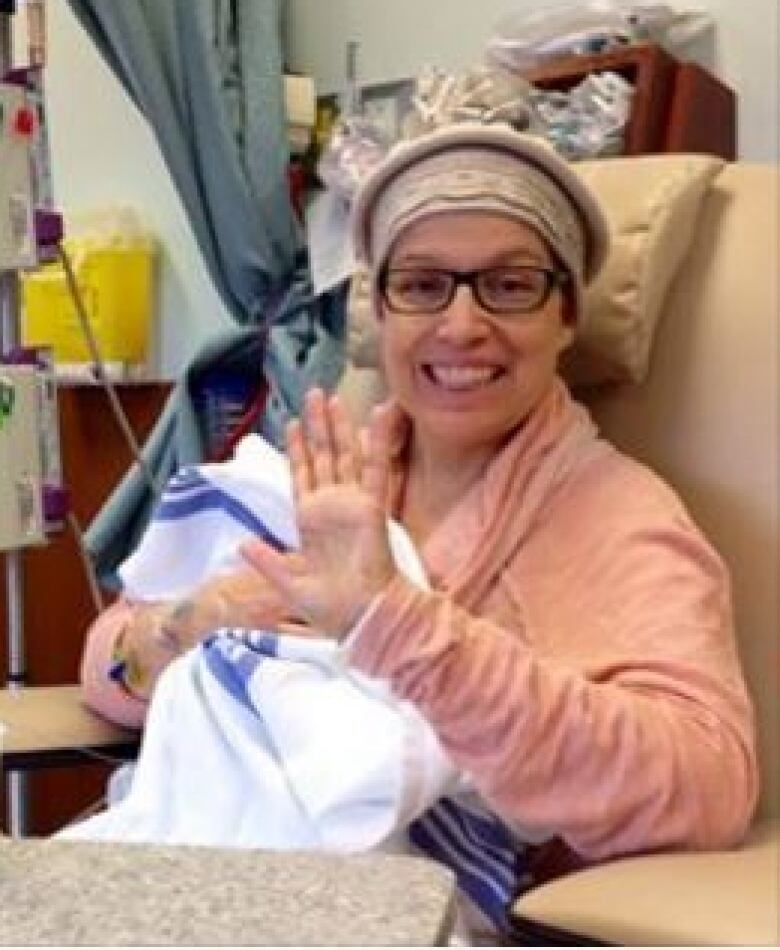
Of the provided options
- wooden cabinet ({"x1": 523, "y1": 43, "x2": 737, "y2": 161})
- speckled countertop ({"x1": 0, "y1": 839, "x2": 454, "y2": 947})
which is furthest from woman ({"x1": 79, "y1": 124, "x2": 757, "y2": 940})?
wooden cabinet ({"x1": 523, "y1": 43, "x2": 737, "y2": 161})

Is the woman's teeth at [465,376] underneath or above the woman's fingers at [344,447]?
above

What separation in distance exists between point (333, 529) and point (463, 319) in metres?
0.28

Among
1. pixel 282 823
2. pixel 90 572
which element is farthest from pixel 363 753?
pixel 90 572

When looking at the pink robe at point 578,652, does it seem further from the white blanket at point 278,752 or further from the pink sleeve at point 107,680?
the pink sleeve at point 107,680

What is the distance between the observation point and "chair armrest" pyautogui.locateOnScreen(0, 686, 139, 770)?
57.8 inches

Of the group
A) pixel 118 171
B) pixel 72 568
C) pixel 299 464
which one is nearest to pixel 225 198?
pixel 118 171

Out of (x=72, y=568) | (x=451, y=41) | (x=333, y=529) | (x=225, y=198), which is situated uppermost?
(x=451, y=41)

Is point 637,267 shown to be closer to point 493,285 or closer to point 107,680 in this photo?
point 493,285

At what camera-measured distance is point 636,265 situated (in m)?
1.42

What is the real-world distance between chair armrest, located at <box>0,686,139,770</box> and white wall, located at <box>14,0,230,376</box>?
4.32 ft

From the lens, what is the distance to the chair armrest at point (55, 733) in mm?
1468

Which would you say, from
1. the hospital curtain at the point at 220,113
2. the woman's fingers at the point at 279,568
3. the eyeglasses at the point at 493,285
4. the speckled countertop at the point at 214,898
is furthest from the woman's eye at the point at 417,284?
the hospital curtain at the point at 220,113

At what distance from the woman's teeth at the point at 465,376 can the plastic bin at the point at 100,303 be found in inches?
59.7

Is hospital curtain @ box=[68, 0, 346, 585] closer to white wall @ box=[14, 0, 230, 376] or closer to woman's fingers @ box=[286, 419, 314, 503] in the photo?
white wall @ box=[14, 0, 230, 376]
